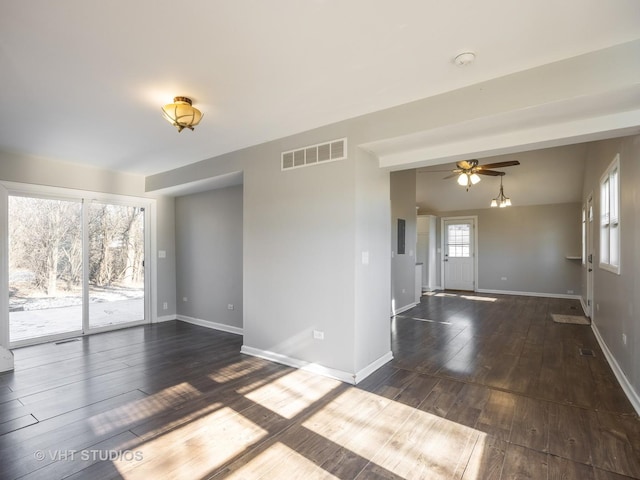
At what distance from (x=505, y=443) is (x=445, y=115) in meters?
2.43

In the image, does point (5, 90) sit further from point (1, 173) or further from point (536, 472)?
point (536, 472)

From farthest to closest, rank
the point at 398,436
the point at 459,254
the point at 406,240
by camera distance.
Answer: the point at 459,254 < the point at 406,240 < the point at 398,436

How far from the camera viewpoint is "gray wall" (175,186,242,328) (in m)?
5.25

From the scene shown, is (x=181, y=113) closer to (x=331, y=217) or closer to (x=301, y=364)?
(x=331, y=217)

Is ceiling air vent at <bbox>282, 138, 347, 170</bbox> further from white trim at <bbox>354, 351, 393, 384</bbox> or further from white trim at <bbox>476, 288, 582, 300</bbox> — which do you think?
white trim at <bbox>476, 288, 582, 300</bbox>

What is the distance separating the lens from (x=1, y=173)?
431 centimetres

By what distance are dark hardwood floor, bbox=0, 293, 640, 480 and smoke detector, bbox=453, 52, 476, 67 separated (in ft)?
8.43

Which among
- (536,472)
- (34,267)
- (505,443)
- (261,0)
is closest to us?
(261,0)

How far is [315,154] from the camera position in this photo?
3494mm

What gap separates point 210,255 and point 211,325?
119 centimetres

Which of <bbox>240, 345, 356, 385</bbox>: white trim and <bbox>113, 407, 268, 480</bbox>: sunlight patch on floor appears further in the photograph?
<bbox>240, 345, 356, 385</bbox>: white trim

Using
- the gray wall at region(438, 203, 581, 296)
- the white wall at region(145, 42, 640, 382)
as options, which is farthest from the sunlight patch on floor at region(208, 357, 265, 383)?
the gray wall at region(438, 203, 581, 296)

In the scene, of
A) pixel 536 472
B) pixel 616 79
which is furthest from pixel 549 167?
pixel 536 472

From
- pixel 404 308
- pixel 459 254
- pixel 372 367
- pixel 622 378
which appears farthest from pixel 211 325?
pixel 459 254
